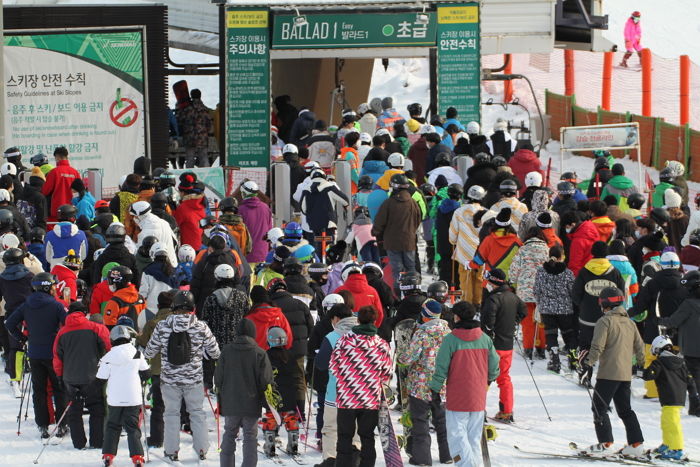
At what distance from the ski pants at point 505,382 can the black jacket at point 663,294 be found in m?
1.65

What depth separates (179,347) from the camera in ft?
39.7

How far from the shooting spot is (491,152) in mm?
21094

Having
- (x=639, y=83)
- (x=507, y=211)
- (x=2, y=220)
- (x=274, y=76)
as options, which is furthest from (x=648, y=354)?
(x=639, y=83)

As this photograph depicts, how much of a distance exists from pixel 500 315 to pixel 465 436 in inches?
83.3

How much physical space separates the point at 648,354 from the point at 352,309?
4.10 m

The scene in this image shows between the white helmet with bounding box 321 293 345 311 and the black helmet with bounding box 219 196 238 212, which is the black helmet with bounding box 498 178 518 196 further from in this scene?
the white helmet with bounding box 321 293 345 311

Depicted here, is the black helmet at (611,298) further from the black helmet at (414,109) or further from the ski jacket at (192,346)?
the black helmet at (414,109)

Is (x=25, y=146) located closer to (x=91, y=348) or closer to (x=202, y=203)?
(x=202, y=203)

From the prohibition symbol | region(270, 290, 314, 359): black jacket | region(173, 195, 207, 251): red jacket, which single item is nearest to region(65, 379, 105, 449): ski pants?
region(270, 290, 314, 359): black jacket

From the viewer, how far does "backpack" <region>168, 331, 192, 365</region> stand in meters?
12.1

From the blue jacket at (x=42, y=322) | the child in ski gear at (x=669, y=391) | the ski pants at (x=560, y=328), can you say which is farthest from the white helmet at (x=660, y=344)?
the blue jacket at (x=42, y=322)

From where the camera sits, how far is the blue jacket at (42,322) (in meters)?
13.1

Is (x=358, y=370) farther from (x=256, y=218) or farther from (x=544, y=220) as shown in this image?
(x=256, y=218)

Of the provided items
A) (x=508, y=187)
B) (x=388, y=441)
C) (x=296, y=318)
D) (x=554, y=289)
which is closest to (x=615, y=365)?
(x=554, y=289)
